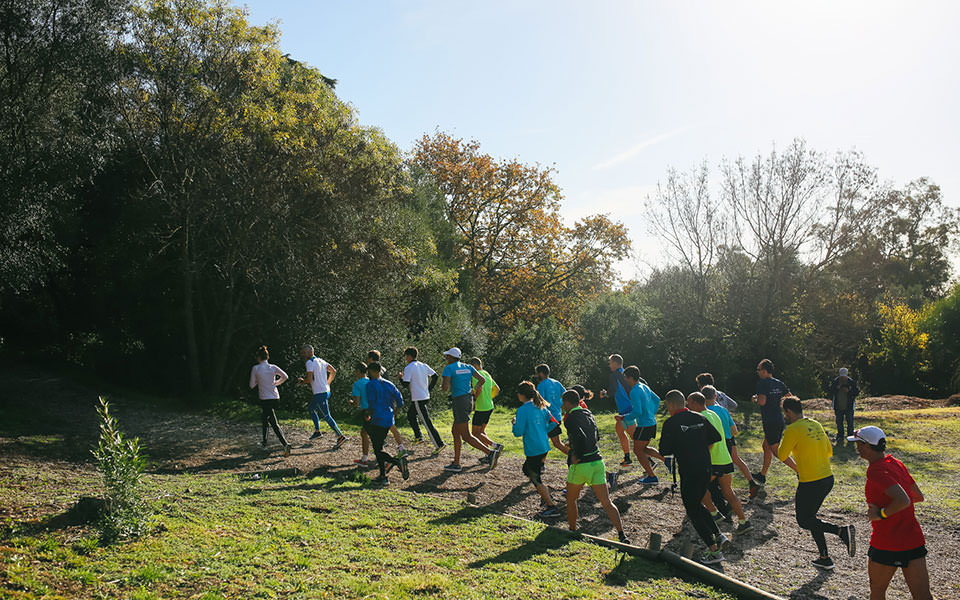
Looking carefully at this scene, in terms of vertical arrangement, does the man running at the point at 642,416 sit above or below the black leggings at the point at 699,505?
above

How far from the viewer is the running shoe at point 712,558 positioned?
7.29m

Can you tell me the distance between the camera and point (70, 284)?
22.8m

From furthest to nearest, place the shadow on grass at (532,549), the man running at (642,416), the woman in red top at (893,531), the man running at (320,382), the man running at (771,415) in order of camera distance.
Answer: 1. the man running at (320,382)
2. the man running at (771,415)
3. the man running at (642,416)
4. the shadow on grass at (532,549)
5. the woman in red top at (893,531)

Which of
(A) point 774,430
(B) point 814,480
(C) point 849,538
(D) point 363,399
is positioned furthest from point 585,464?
(A) point 774,430

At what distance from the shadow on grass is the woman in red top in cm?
329

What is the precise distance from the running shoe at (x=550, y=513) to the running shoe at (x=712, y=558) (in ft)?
7.71

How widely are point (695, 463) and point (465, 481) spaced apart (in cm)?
480

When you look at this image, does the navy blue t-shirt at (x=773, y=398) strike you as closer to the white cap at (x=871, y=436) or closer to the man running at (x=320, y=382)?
the white cap at (x=871, y=436)

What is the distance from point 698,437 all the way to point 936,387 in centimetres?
3709

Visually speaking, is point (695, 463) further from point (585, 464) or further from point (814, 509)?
point (814, 509)

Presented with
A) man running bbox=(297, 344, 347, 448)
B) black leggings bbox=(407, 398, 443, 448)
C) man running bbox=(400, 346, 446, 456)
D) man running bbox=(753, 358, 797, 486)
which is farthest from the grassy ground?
man running bbox=(753, 358, 797, 486)

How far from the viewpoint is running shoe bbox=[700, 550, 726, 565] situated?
7.29 m

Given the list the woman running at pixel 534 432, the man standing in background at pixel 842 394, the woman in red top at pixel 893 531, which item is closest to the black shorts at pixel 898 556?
the woman in red top at pixel 893 531

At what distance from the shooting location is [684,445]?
7.56m
